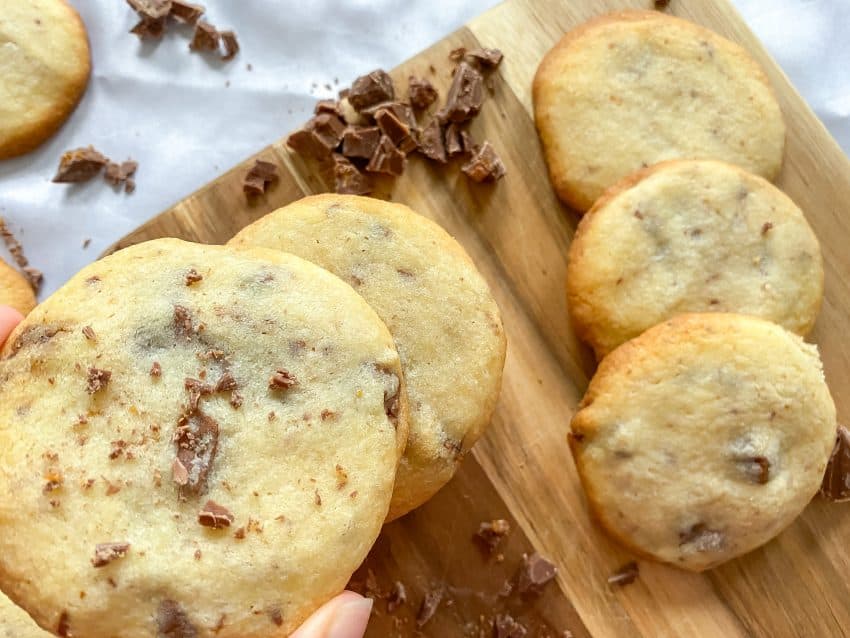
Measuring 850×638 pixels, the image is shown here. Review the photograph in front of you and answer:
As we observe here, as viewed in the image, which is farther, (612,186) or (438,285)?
(612,186)

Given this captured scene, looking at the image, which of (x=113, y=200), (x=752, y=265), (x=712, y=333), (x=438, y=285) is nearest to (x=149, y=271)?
(x=438, y=285)

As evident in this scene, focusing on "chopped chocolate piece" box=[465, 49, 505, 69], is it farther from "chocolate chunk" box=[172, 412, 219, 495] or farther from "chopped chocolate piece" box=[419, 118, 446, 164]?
"chocolate chunk" box=[172, 412, 219, 495]

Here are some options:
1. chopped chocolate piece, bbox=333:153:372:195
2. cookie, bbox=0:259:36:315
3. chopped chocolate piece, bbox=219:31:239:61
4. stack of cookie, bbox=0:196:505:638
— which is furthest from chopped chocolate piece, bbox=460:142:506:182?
cookie, bbox=0:259:36:315

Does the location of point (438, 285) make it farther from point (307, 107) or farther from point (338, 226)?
point (307, 107)

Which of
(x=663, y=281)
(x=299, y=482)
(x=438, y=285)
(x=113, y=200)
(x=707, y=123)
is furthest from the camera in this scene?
(x=113, y=200)

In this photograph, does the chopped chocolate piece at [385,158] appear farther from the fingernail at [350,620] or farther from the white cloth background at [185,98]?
the fingernail at [350,620]

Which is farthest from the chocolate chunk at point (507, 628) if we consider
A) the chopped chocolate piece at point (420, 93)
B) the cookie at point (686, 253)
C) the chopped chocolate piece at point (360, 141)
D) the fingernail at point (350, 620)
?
the chopped chocolate piece at point (420, 93)

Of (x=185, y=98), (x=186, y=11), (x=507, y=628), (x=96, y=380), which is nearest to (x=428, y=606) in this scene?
(x=507, y=628)
